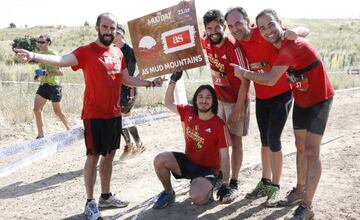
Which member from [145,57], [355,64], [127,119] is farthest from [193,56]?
[355,64]

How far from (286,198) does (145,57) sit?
2492 millimetres

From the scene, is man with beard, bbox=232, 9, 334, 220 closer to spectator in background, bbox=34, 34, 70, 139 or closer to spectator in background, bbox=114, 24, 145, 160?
spectator in background, bbox=114, 24, 145, 160

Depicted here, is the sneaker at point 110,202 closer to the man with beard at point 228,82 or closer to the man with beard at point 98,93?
the man with beard at point 98,93

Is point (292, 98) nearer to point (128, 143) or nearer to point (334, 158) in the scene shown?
point (334, 158)

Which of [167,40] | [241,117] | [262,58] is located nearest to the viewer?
[262,58]

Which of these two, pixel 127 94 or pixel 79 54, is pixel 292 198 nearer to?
pixel 79 54

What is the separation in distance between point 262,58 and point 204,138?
1101 millimetres

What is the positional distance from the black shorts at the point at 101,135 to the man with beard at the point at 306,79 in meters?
1.60

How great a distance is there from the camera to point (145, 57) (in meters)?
6.68

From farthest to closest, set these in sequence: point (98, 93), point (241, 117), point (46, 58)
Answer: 1. point (241, 117)
2. point (98, 93)
3. point (46, 58)

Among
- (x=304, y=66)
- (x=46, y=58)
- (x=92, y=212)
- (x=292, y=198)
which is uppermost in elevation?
(x=46, y=58)

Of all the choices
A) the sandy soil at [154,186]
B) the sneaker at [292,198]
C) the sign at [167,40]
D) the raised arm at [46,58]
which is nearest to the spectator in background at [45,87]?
the sandy soil at [154,186]

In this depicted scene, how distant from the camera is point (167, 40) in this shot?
6.51 m

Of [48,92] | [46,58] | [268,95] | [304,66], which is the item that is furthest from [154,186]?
[48,92]
